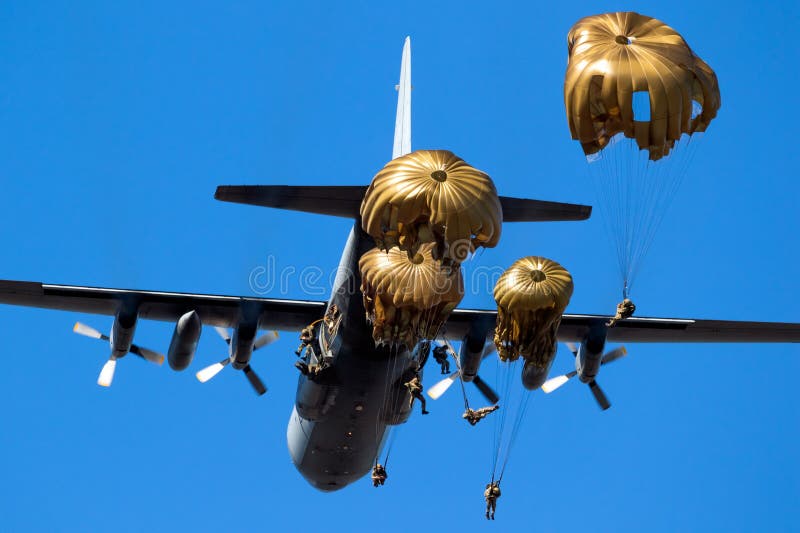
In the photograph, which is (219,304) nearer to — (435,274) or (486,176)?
(435,274)

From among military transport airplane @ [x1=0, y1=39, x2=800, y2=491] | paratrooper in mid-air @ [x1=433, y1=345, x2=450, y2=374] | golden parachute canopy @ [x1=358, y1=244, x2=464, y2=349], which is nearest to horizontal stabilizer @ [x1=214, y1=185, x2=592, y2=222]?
military transport airplane @ [x1=0, y1=39, x2=800, y2=491]

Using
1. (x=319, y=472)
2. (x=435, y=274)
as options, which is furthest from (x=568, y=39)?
(x=319, y=472)

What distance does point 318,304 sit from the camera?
118 ft

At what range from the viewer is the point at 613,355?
3681 centimetres

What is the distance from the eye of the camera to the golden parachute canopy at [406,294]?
27.3 meters

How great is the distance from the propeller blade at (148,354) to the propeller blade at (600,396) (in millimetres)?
14412

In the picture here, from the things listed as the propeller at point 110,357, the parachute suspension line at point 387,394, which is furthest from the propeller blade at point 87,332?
the parachute suspension line at point 387,394

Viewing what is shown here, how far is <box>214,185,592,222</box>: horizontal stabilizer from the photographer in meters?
28.4

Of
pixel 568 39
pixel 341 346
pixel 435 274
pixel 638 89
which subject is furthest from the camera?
pixel 341 346

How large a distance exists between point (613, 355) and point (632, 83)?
15.8 meters

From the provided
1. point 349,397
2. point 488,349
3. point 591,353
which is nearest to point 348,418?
point 349,397

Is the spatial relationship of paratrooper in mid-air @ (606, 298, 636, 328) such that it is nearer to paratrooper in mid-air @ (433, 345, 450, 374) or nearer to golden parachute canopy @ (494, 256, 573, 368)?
golden parachute canopy @ (494, 256, 573, 368)

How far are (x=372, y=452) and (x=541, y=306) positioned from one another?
10075 millimetres

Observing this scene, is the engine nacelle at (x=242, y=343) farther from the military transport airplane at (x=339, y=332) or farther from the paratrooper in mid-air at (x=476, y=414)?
the paratrooper in mid-air at (x=476, y=414)
